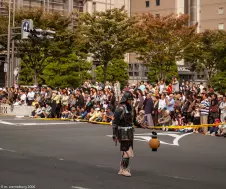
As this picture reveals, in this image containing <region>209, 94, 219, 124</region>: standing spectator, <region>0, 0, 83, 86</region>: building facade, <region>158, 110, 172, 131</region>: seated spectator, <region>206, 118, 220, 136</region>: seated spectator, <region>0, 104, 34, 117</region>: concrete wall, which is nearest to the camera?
<region>206, 118, 220, 136</region>: seated spectator

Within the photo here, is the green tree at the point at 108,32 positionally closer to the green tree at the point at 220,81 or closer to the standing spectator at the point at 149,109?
the green tree at the point at 220,81

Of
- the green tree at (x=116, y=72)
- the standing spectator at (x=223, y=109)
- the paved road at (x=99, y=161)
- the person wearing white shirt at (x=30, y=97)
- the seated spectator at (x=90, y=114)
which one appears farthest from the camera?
the green tree at (x=116, y=72)

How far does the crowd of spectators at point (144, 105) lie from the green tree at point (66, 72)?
13958 mm

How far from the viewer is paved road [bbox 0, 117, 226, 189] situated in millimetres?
9531

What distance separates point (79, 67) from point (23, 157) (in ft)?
118

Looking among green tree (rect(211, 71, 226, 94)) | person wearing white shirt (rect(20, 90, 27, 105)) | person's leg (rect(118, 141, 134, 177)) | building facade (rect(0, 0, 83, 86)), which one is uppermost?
building facade (rect(0, 0, 83, 86))

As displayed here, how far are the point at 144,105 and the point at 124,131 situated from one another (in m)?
13.9

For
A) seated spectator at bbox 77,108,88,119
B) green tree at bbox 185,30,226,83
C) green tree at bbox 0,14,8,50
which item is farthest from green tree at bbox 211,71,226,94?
seated spectator at bbox 77,108,88,119

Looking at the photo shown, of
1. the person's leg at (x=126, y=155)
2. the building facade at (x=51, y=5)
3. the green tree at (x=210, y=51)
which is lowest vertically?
the person's leg at (x=126, y=155)

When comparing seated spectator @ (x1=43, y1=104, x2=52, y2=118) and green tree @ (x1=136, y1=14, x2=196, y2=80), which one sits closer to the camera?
seated spectator @ (x1=43, y1=104, x2=52, y2=118)

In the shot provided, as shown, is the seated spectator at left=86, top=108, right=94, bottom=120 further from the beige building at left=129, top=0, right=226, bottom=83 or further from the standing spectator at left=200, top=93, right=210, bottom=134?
the beige building at left=129, top=0, right=226, bottom=83

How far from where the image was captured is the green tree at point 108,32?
41.1 metres

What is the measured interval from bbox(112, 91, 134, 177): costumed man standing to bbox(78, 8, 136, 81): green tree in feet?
100

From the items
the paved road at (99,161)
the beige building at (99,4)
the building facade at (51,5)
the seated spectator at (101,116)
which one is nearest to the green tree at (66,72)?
the building facade at (51,5)
